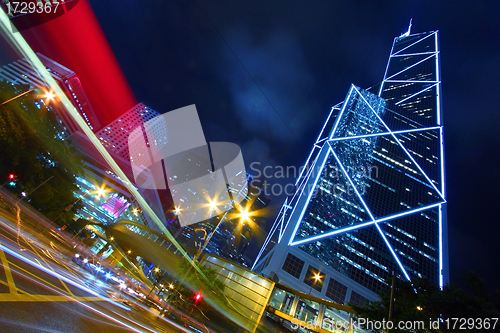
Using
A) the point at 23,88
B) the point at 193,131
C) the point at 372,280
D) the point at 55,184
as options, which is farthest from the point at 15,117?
the point at 193,131

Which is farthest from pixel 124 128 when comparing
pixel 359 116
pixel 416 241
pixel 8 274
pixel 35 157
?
pixel 416 241

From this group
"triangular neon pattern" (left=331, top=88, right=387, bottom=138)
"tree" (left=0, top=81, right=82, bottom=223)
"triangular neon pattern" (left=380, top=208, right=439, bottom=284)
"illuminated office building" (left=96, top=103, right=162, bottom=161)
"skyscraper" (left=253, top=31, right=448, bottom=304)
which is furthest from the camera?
"illuminated office building" (left=96, top=103, right=162, bottom=161)

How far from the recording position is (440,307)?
32.6 feet

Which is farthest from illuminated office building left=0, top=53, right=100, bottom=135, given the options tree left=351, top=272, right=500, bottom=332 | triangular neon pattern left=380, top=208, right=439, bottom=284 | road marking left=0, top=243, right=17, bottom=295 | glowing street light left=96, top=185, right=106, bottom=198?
triangular neon pattern left=380, top=208, right=439, bottom=284

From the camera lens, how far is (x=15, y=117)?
13664 millimetres

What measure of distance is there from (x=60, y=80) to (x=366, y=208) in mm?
89852

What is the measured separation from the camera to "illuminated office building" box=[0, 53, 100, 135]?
6338cm

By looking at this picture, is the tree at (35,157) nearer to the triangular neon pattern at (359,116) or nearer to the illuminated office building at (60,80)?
the triangular neon pattern at (359,116)

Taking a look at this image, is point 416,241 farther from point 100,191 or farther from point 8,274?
point 100,191

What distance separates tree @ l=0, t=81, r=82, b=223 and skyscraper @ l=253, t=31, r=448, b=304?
74.2 feet

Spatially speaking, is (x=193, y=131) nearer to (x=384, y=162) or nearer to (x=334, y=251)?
(x=384, y=162)

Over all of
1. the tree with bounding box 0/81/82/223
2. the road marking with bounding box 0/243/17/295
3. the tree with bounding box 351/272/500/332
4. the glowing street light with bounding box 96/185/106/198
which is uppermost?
the glowing street light with bounding box 96/185/106/198

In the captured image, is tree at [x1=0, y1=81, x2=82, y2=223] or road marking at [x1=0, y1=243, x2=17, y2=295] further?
tree at [x1=0, y1=81, x2=82, y2=223]

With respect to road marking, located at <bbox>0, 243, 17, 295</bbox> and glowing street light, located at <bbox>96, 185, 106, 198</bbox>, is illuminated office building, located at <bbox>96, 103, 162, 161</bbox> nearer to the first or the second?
glowing street light, located at <bbox>96, 185, 106, 198</bbox>
